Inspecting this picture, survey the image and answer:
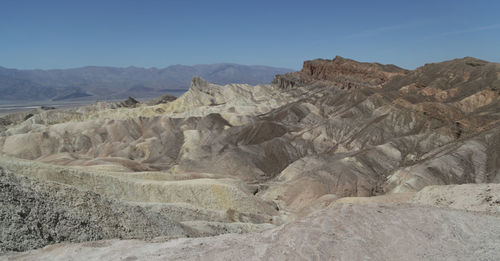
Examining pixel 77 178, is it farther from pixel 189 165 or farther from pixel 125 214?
pixel 189 165

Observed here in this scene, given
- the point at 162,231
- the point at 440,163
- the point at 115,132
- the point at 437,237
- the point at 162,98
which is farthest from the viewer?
the point at 162,98

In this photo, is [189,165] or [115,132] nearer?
[189,165]

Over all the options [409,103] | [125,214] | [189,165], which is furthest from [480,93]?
[125,214]

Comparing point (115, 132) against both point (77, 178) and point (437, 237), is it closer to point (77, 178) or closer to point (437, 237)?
point (77, 178)

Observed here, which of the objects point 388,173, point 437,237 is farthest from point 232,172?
point 437,237

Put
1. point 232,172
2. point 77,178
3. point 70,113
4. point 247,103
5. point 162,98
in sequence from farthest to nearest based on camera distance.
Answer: point 162,98, point 70,113, point 247,103, point 232,172, point 77,178

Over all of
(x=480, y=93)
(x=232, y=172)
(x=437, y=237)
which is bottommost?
(x=232, y=172)

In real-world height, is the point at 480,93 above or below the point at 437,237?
above
